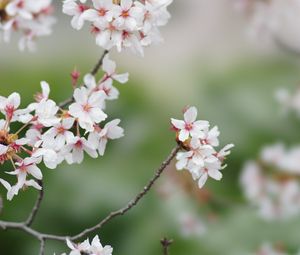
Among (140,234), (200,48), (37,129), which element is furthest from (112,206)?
(200,48)

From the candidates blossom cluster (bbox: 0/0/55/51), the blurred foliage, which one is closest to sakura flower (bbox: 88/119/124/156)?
blossom cluster (bbox: 0/0/55/51)

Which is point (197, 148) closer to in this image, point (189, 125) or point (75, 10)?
point (189, 125)

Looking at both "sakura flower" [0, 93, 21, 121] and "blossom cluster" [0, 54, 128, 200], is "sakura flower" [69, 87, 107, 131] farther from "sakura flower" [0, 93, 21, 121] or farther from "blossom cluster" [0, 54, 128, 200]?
"sakura flower" [0, 93, 21, 121]

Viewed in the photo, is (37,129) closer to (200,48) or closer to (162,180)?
(162,180)

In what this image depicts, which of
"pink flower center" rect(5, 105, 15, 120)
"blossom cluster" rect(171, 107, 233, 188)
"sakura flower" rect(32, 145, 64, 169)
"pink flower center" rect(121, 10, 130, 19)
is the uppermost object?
"pink flower center" rect(121, 10, 130, 19)

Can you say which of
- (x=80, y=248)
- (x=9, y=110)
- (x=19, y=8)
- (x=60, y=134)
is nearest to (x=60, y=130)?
(x=60, y=134)

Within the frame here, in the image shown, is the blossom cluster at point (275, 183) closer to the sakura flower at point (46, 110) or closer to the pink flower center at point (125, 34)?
the pink flower center at point (125, 34)
